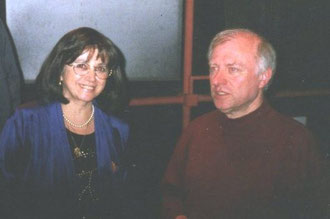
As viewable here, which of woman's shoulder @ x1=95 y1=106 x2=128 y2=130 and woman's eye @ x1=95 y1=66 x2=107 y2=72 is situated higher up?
woman's eye @ x1=95 y1=66 x2=107 y2=72

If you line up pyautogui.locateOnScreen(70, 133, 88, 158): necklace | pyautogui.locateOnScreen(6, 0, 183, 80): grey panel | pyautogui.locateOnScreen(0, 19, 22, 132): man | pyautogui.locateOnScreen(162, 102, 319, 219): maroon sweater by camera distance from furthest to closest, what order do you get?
pyautogui.locateOnScreen(6, 0, 183, 80): grey panel, pyautogui.locateOnScreen(0, 19, 22, 132): man, pyautogui.locateOnScreen(70, 133, 88, 158): necklace, pyautogui.locateOnScreen(162, 102, 319, 219): maroon sweater

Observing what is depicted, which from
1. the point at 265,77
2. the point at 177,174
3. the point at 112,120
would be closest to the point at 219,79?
the point at 265,77

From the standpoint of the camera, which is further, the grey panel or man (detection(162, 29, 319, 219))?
the grey panel

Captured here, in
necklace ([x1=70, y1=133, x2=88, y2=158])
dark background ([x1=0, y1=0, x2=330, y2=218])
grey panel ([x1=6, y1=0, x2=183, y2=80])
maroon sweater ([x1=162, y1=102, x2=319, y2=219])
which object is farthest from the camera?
dark background ([x1=0, y1=0, x2=330, y2=218])

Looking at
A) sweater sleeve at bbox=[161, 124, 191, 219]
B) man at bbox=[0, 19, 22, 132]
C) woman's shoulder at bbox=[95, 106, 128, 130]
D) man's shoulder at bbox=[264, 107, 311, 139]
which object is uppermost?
man at bbox=[0, 19, 22, 132]

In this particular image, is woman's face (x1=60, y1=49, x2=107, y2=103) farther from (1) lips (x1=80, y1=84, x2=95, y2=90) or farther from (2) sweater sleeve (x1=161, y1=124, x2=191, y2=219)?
(2) sweater sleeve (x1=161, y1=124, x2=191, y2=219)

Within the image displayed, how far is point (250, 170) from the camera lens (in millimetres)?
1907

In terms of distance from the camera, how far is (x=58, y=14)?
2.56 metres

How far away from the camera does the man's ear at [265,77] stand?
197 centimetres

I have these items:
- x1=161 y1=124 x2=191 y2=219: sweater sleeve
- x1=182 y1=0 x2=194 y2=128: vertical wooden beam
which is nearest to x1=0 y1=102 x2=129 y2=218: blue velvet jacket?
x1=161 y1=124 x2=191 y2=219: sweater sleeve

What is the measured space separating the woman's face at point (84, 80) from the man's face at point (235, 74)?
0.53 m

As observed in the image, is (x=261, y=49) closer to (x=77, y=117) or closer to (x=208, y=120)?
(x=208, y=120)

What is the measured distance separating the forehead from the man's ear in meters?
0.09

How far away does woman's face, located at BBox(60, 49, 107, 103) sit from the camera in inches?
76.9
